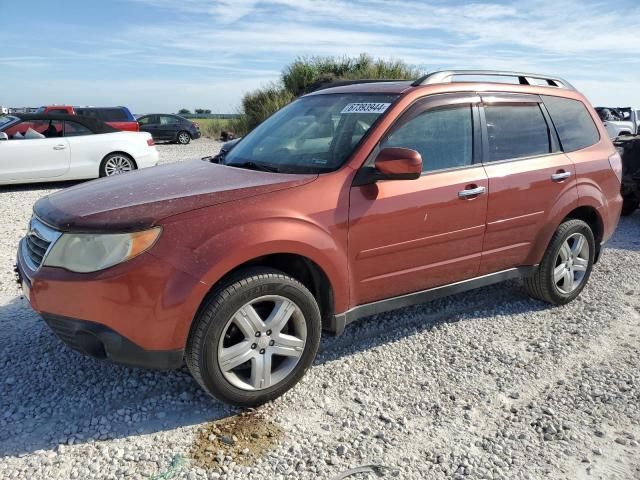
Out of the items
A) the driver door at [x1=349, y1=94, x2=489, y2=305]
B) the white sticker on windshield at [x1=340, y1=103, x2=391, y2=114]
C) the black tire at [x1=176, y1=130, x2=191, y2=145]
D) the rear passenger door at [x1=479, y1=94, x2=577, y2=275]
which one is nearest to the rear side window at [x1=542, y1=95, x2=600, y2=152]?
the rear passenger door at [x1=479, y1=94, x2=577, y2=275]

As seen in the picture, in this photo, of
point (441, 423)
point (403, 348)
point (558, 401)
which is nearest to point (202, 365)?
point (441, 423)

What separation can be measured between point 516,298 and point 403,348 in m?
1.54

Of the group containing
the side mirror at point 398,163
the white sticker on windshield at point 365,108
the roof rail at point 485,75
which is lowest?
the side mirror at point 398,163

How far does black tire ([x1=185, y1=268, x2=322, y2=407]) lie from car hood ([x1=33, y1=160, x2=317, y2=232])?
447 millimetres

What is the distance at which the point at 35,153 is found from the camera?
9.91 metres

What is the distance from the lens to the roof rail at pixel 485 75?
383 centimetres

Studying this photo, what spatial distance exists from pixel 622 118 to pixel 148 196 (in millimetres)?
23873

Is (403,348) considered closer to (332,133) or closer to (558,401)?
(558,401)

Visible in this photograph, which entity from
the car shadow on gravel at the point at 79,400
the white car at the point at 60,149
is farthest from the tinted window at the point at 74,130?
the car shadow on gravel at the point at 79,400

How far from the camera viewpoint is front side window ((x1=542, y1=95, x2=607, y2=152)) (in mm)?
4492

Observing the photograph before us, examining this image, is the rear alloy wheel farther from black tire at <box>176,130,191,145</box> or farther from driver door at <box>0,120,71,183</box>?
black tire at <box>176,130,191,145</box>

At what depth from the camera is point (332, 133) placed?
371cm

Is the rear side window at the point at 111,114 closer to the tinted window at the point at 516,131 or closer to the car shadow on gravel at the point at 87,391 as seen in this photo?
the car shadow on gravel at the point at 87,391

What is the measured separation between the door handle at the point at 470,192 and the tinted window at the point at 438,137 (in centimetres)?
19
